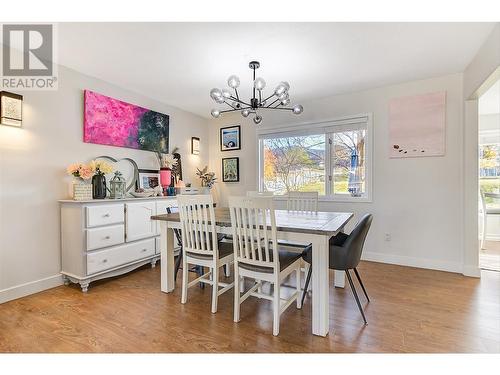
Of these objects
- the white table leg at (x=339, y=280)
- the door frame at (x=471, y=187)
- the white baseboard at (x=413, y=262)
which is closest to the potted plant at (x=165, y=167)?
the white table leg at (x=339, y=280)

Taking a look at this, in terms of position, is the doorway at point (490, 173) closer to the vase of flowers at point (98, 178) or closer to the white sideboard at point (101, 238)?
the white sideboard at point (101, 238)

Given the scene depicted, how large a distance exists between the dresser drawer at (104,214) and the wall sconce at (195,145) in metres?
1.99

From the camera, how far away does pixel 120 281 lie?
9.77 ft

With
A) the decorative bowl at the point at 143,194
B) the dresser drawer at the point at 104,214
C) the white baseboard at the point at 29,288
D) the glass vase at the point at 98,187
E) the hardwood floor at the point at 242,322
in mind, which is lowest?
the hardwood floor at the point at 242,322

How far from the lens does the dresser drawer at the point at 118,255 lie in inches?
107

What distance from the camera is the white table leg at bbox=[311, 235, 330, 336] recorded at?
6.17 ft

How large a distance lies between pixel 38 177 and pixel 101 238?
0.91 metres

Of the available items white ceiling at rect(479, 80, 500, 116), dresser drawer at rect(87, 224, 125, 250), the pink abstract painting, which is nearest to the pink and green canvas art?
dresser drawer at rect(87, 224, 125, 250)

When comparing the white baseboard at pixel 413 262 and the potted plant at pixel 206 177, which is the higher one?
the potted plant at pixel 206 177

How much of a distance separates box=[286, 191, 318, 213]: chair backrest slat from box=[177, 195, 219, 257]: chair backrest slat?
1262 millimetres

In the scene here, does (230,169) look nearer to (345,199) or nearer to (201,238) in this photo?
(345,199)

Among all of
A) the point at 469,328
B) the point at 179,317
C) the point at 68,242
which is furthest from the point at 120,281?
the point at 469,328

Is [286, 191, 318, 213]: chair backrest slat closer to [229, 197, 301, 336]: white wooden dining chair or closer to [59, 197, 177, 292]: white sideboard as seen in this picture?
[229, 197, 301, 336]: white wooden dining chair
